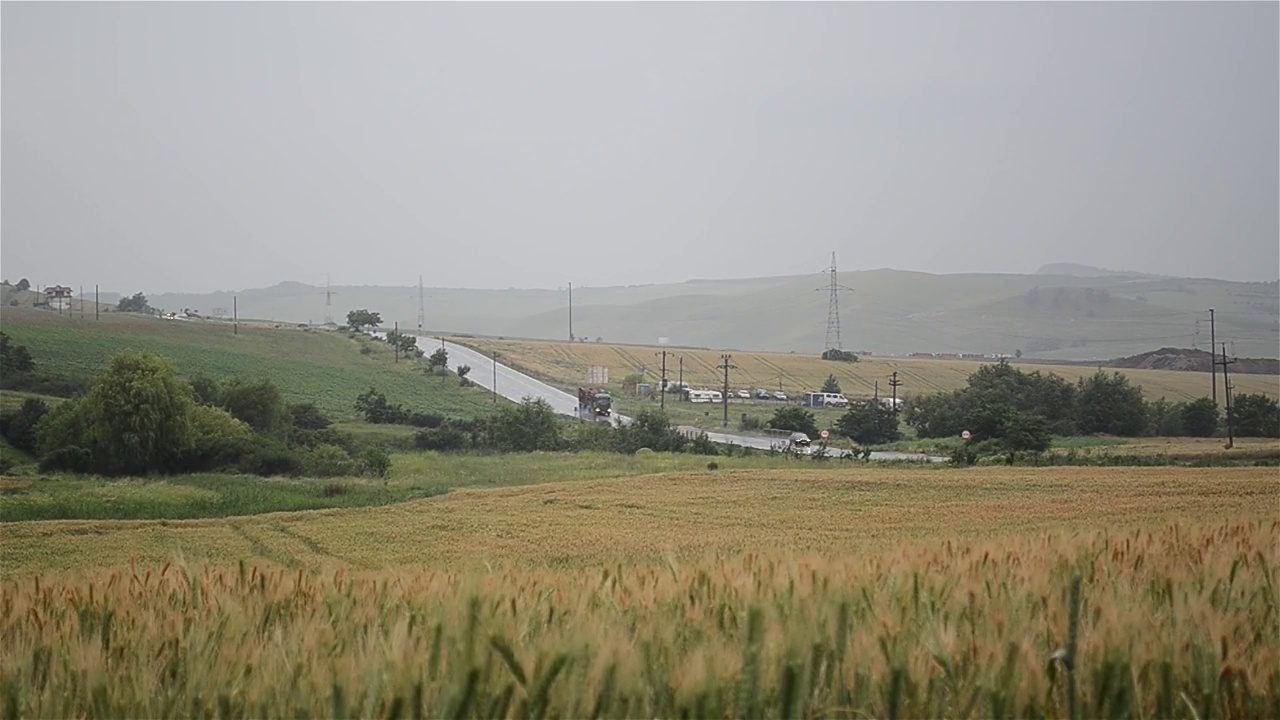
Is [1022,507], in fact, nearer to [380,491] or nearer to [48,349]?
[380,491]

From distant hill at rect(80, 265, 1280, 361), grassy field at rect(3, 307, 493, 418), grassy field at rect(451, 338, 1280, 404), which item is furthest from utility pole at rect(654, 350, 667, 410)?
distant hill at rect(80, 265, 1280, 361)

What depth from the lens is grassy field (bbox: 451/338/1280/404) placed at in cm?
6575

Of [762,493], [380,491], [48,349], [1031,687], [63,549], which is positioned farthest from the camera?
[48,349]

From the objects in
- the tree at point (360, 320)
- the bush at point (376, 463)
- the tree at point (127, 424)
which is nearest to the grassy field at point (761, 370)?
the tree at point (360, 320)

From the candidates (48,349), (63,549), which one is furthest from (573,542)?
(48,349)

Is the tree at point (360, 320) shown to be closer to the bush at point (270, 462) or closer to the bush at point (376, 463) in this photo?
the bush at point (270, 462)

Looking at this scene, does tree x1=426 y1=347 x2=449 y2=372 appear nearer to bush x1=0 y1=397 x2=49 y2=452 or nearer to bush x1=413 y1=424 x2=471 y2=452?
bush x1=413 y1=424 x2=471 y2=452

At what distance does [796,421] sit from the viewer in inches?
2211

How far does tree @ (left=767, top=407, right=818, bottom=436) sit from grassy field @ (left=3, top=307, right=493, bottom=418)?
15.7 m

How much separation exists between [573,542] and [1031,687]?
1731 cm

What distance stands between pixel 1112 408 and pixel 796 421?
15.4 m

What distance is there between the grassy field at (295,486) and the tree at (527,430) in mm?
2367

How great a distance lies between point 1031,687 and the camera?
312 cm

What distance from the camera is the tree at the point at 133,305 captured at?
75062 mm
